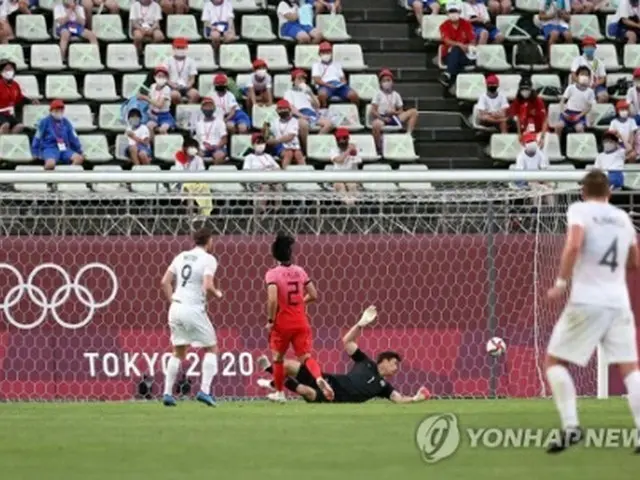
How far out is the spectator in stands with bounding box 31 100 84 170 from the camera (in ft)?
92.4

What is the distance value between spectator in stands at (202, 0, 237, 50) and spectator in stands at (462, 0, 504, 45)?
3748 millimetres

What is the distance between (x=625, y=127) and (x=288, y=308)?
9498 mm

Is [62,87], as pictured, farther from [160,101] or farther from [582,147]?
[582,147]

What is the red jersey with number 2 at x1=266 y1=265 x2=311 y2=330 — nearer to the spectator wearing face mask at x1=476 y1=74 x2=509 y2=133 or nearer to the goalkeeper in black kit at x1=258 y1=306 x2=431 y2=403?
the goalkeeper in black kit at x1=258 y1=306 x2=431 y2=403

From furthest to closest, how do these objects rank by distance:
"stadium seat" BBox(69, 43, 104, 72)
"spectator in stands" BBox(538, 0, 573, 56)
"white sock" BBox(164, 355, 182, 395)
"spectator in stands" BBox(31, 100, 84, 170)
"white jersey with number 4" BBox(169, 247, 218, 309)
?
"spectator in stands" BBox(538, 0, 573, 56) < "stadium seat" BBox(69, 43, 104, 72) < "spectator in stands" BBox(31, 100, 84, 170) < "white jersey with number 4" BBox(169, 247, 218, 309) < "white sock" BBox(164, 355, 182, 395)

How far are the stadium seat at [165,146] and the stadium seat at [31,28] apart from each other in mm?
3035

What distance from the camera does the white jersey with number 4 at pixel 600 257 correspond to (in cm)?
1459

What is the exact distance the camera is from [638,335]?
84.4 feet

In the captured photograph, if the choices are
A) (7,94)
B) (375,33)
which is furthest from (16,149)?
(375,33)

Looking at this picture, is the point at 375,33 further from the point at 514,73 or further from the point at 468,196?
the point at 468,196

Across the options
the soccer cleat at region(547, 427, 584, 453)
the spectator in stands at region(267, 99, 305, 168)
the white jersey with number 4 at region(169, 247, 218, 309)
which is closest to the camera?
the soccer cleat at region(547, 427, 584, 453)

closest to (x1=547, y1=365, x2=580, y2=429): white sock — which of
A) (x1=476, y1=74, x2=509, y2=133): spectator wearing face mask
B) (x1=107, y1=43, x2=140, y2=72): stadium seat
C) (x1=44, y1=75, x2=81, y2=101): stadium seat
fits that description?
(x1=476, y1=74, x2=509, y2=133): spectator wearing face mask

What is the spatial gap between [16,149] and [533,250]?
7711 mm

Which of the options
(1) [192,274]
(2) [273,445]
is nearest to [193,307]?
(1) [192,274]
